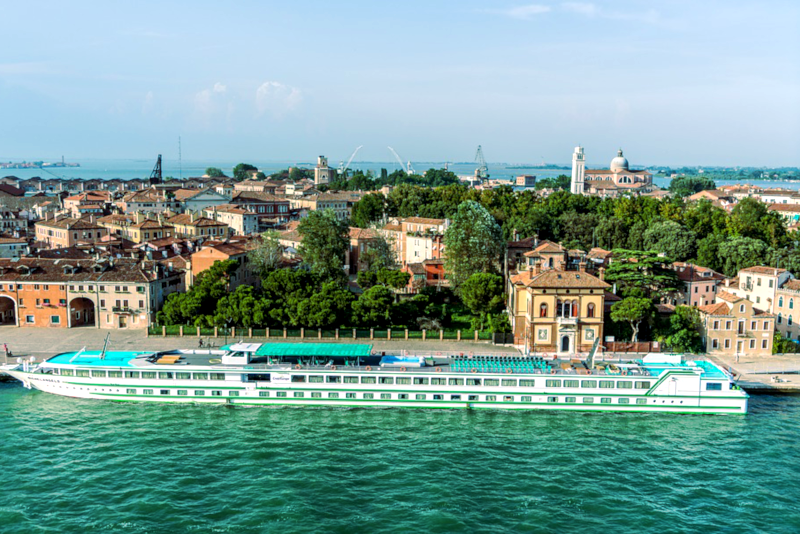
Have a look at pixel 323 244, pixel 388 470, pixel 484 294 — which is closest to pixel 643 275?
pixel 484 294

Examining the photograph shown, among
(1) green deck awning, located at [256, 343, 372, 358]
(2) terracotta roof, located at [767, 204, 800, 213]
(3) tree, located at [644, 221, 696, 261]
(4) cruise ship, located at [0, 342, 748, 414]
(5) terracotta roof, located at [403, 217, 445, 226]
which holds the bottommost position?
(4) cruise ship, located at [0, 342, 748, 414]

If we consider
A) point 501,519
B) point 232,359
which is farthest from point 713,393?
point 232,359

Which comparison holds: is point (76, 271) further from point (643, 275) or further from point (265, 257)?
point (643, 275)

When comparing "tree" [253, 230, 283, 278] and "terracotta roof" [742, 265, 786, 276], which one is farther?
"tree" [253, 230, 283, 278]

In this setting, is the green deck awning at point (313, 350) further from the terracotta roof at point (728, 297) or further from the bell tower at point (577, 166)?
the bell tower at point (577, 166)

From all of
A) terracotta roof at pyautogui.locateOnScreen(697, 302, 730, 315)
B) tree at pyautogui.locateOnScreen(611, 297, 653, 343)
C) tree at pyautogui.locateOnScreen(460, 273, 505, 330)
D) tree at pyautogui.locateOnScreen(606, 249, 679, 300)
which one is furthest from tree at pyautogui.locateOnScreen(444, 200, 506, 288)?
terracotta roof at pyautogui.locateOnScreen(697, 302, 730, 315)

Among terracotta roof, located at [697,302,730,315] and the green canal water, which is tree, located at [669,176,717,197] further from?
the green canal water
